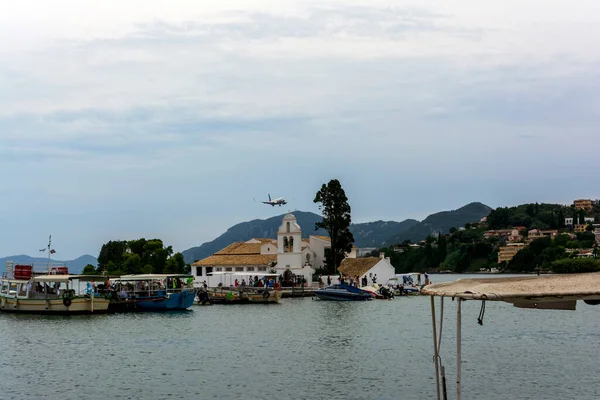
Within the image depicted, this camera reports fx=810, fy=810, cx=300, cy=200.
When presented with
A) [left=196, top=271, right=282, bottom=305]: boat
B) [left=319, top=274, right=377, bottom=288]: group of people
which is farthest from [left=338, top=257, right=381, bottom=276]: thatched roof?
[left=196, top=271, right=282, bottom=305]: boat

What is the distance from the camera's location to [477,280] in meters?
18.9

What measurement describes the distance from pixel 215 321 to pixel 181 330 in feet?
22.8

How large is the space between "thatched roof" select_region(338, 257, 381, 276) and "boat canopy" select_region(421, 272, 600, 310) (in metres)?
79.9

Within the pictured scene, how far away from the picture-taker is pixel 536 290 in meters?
16.2

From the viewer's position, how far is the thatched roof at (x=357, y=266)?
321ft

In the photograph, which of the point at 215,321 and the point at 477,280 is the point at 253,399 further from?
the point at 215,321

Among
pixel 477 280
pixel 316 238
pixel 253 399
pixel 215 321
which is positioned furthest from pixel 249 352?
pixel 316 238

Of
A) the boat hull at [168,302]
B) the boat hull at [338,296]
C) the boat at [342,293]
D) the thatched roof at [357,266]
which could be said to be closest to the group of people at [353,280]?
the thatched roof at [357,266]

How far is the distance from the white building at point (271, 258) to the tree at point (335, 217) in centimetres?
371

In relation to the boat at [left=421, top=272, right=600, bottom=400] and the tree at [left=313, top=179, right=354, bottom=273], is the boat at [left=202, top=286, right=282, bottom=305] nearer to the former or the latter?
the tree at [left=313, top=179, right=354, bottom=273]

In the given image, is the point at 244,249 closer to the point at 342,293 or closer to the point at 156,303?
the point at 342,293

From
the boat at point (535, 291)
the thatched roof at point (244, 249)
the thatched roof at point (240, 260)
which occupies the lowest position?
the boat at point (535, 291)

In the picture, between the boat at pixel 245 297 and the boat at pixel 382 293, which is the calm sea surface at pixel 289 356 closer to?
the boat at pixel 245 297

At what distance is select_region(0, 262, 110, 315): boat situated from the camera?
6400 centimetres
